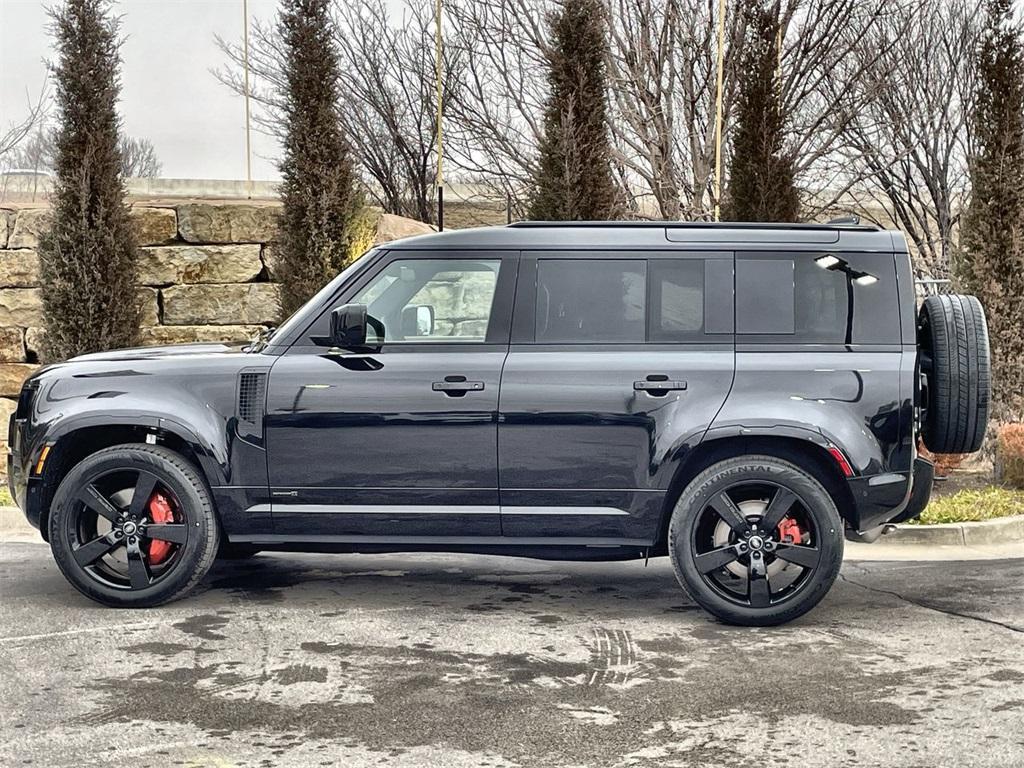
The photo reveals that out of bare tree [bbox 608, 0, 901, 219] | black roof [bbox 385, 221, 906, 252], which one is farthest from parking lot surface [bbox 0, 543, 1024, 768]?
bare tree [bbox 608, 0, 901, 219]

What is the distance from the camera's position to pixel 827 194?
2295cm

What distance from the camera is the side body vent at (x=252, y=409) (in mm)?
6773

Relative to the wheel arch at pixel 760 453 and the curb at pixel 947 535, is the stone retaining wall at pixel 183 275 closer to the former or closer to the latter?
the curb at pixel 947 535

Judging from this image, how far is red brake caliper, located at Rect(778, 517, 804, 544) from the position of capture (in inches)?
262

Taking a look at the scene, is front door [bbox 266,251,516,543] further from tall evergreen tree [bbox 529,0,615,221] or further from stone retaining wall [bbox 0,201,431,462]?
stone retaining wall [bbox 0,201,431,462]

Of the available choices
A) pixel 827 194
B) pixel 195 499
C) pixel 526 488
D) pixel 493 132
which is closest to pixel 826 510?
pixel 526 488

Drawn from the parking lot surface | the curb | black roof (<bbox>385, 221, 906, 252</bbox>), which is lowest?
the parking lot surface

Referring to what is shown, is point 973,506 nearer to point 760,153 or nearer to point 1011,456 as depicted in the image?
point 1011,456

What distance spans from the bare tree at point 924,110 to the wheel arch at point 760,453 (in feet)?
46.9

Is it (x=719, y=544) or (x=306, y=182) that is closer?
(x=719, y=544)

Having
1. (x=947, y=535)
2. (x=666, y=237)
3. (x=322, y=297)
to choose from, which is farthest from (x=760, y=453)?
(x=947, y=535)

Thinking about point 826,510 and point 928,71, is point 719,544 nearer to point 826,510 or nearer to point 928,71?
point 826,510

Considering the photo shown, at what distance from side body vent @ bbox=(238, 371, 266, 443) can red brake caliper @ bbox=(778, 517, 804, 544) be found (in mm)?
2660

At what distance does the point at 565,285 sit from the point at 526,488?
105 cm
